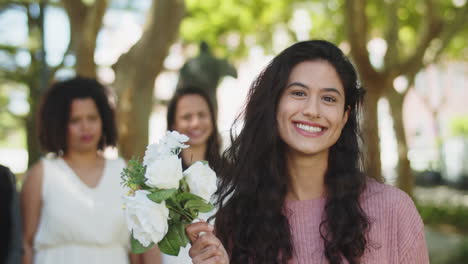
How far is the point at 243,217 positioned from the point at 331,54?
2.71 ft

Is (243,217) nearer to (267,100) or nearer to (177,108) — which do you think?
(267,100)

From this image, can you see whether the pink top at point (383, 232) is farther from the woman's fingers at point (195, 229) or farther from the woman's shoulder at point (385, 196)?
the woman's fingers at point (195, 229)

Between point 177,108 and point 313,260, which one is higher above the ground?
point 177,108

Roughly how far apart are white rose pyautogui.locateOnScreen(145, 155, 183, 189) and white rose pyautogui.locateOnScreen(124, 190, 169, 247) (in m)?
0.05

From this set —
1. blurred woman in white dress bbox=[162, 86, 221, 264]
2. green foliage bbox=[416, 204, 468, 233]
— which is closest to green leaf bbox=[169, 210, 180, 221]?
blurred woman in white dress bbox=[162, 86, 221, 264]

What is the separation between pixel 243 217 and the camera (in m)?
2.59

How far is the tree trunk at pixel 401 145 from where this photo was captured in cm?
1051

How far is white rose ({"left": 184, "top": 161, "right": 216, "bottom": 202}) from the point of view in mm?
2018

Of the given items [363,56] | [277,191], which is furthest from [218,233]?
[363,56]

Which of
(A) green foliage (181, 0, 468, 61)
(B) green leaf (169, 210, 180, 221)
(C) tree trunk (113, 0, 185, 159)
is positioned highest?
(A) green foliage (181, 0, 468, 61)

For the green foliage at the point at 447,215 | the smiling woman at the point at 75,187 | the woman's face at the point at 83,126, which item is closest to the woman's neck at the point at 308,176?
the smiling woman at the point at 75,187

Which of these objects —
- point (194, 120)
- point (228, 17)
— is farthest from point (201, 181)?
point (228, 17)

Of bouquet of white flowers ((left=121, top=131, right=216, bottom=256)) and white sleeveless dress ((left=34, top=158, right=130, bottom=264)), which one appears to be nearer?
bouquet of white flowers ((left=121, top=131, right=216, bottom=256))

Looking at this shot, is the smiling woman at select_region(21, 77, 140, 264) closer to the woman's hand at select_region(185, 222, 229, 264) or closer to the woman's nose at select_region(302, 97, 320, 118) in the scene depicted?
the woman's hand at select_region(185, 222, 229, 264)
